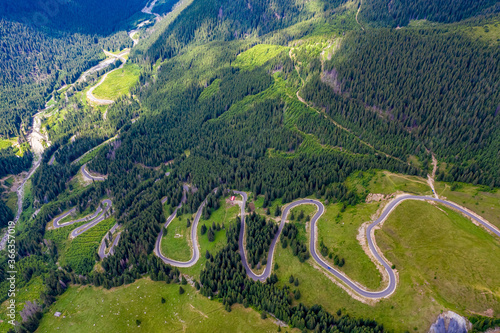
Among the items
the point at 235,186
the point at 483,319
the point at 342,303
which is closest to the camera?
the point at 483,319

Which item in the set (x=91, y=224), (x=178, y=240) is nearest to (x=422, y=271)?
(x=178, y=240)

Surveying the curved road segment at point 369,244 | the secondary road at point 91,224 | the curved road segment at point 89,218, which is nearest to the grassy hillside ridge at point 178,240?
the curved road segment at point 369,244

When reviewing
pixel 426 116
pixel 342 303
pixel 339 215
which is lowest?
pixel 342 303

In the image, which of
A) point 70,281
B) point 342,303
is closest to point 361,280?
point 342,303

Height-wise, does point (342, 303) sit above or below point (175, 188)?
below

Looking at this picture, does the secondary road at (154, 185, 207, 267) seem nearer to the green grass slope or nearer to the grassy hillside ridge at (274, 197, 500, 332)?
the green grass slope

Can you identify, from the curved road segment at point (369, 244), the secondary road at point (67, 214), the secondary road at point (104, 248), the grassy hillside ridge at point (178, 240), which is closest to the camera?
the curved road segment at point (369, 244)

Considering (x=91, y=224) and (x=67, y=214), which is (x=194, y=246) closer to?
(x=91, y=224)

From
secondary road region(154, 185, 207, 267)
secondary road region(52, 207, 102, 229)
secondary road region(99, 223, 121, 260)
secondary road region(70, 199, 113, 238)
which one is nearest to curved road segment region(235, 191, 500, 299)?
secondary road region(154, 185, 207, 267)

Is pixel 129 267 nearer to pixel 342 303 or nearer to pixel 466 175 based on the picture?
pixel 342 303

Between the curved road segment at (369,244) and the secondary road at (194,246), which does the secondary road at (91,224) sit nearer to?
the secondary road at (194,246)

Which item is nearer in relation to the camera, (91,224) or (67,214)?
(91,224)
